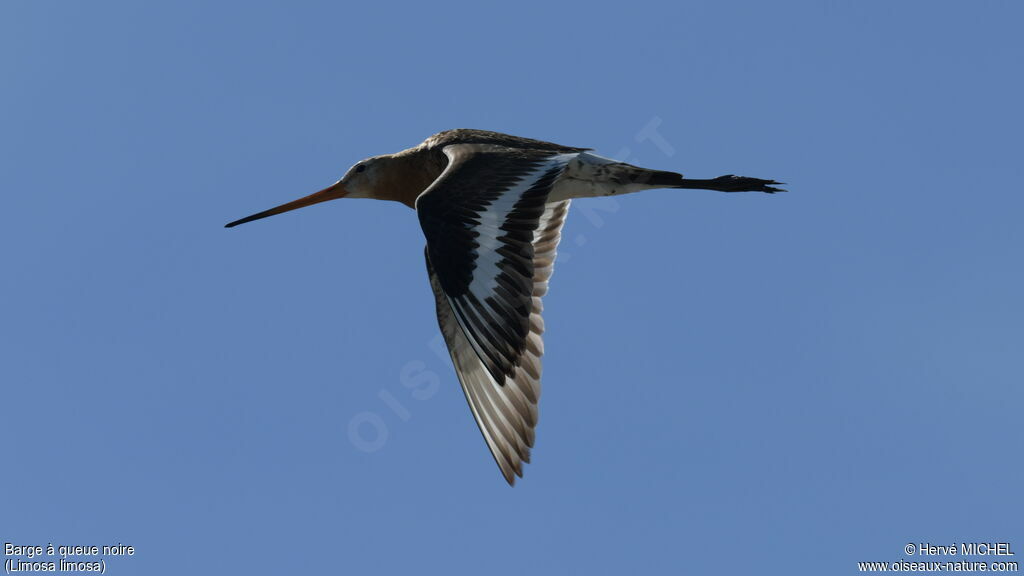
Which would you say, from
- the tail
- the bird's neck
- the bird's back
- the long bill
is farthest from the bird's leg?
the long bill

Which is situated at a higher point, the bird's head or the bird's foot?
the bird's head

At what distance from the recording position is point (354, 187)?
44.5ft

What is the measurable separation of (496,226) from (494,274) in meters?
0.47

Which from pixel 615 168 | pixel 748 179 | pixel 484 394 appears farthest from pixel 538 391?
pixel 748 179

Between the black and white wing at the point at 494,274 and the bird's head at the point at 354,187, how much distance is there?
5.81 feet

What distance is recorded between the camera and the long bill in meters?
13.6

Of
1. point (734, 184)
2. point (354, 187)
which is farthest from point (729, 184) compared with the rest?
point (354, 187)

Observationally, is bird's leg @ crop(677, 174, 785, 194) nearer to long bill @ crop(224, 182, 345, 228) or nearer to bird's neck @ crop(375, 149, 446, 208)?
bird's neck @ crop(375, 149, 446, 208)

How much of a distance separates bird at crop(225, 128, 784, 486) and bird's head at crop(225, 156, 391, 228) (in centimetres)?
1

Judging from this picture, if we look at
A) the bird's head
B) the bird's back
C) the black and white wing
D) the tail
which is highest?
the bird's head

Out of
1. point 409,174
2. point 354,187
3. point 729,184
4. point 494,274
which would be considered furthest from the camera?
point 354,187

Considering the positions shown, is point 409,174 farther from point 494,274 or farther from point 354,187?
point 494,274

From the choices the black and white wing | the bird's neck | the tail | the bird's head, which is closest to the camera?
the black and white wing

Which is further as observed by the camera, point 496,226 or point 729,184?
point 729,184
